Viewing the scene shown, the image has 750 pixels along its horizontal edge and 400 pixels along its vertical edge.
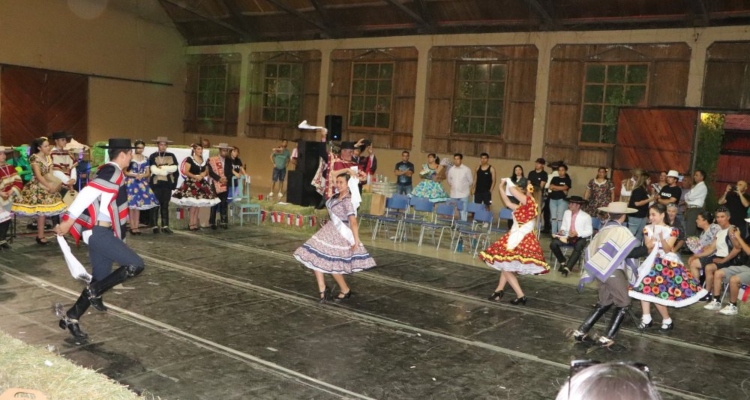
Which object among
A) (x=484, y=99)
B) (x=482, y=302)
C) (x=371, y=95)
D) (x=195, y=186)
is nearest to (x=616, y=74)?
(x=484, y=99)

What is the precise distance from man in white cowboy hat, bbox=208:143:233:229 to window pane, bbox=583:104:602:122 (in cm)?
829

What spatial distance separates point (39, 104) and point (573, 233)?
1680 centimetres

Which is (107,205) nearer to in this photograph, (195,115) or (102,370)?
(102,370)

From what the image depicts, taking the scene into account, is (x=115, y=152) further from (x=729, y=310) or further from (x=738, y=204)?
(x=738, y=204)

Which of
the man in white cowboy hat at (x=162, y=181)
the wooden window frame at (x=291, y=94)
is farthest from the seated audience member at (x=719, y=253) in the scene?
the wooden window frame at (x=291, y=94)

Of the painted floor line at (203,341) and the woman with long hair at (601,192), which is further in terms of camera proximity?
the woman with long hair at (601,192)

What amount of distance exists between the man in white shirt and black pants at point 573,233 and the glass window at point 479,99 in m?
7.14

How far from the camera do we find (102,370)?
17.7 feet

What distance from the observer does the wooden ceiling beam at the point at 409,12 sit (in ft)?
57.6

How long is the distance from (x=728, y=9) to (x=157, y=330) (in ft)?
42.8

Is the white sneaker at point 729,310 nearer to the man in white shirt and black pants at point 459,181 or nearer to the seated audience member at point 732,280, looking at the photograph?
the seated audience member at point 732,280

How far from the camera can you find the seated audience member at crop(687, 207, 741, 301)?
8875mm

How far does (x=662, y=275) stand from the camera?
295 inches

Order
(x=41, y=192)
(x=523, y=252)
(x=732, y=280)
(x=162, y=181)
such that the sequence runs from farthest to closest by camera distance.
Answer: (x=162, y=181), (x=41, y=192), (x=732, y=280), (x=523, y=252)
